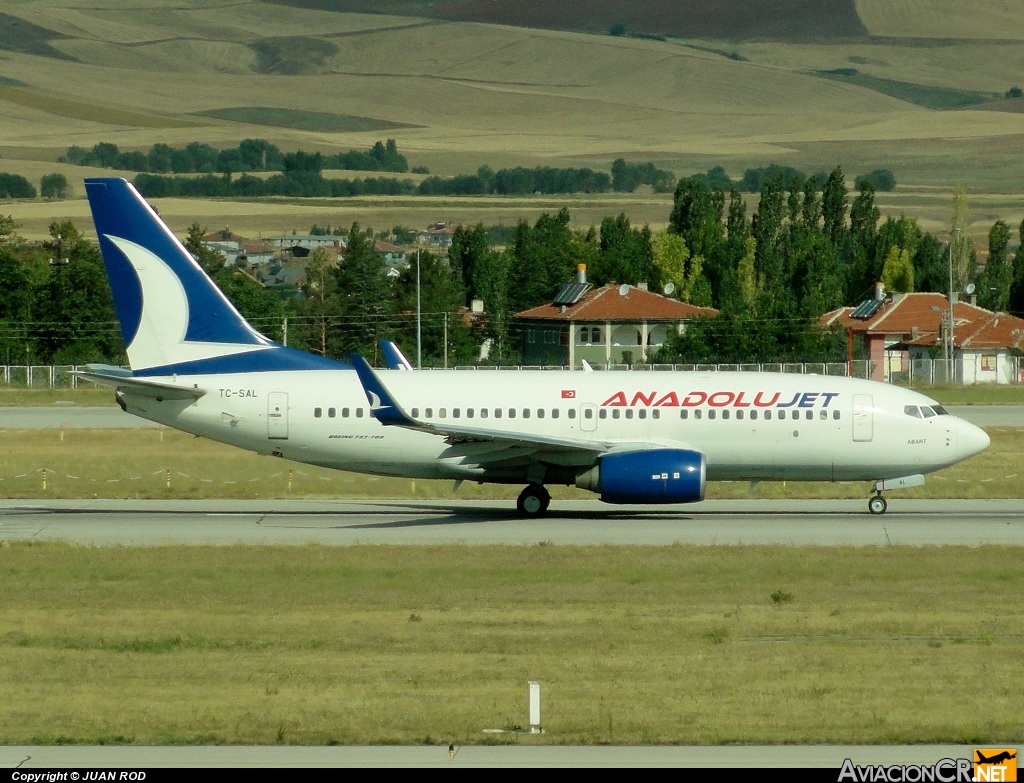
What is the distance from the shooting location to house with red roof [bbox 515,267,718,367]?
11038 cm

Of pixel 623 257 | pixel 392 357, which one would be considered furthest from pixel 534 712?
pixel 623 257

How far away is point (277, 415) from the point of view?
1427 inches

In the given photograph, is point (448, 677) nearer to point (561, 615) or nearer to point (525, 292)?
point (561, 615)

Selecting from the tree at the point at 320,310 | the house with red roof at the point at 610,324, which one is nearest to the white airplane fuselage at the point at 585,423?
the tree at the point at 320,310

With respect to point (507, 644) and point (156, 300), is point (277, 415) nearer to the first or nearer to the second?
point (156, 300)

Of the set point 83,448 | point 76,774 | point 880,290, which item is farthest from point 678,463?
point 880,290

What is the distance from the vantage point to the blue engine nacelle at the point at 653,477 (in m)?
34.4

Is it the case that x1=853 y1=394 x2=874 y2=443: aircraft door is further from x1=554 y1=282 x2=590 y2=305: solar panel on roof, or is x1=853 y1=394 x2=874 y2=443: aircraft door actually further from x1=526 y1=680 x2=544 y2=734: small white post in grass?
x1=554 y1=282 x2=590 y2=305: solar panel on roof

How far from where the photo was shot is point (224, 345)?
36.8 m

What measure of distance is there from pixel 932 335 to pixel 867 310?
722cm

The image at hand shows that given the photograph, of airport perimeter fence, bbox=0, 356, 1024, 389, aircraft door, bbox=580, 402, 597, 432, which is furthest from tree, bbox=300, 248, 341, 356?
aircraft door, bbox=580, 402, 597, 432

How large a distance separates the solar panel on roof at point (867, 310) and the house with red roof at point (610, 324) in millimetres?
13134

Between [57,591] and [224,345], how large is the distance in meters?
12.1

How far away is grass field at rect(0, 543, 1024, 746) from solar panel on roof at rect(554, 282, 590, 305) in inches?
3317
